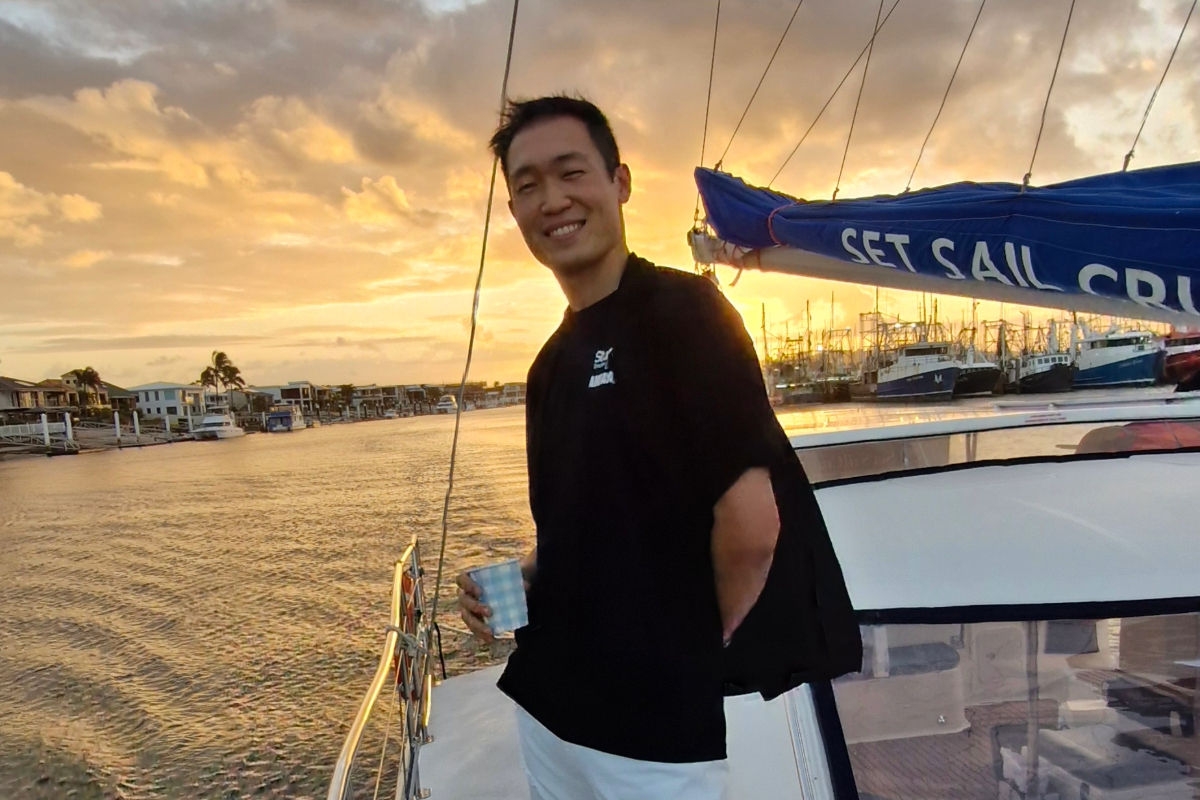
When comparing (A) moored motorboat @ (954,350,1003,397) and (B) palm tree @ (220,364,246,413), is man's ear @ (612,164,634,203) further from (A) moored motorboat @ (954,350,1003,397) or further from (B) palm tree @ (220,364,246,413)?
(B) palm tree @ (220,364,246,413)

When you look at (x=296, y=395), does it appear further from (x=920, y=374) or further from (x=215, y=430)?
(x=920, y=374)

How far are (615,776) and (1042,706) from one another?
49.0 inches

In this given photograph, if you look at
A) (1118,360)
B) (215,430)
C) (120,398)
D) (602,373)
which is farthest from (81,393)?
(602,373)

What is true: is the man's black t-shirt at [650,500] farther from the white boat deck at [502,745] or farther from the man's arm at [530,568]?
the white boat deck at [502,745]

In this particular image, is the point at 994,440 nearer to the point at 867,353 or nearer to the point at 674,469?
the point at 674,469

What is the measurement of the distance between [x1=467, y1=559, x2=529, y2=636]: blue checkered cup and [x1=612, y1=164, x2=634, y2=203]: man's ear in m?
0.82

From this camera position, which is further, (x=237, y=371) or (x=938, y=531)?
(x=237, y=371)

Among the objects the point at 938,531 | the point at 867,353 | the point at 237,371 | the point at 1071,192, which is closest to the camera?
the point at 938,531

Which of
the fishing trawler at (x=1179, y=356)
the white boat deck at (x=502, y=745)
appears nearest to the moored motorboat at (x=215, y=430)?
the fishing trawler at (x=1179, y=356)

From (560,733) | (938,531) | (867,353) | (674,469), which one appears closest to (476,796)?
(560,733)

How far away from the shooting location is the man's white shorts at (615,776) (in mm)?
1274

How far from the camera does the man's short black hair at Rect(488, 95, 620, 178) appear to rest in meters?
1.45

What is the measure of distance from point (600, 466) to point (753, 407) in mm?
298

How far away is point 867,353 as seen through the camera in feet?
201
